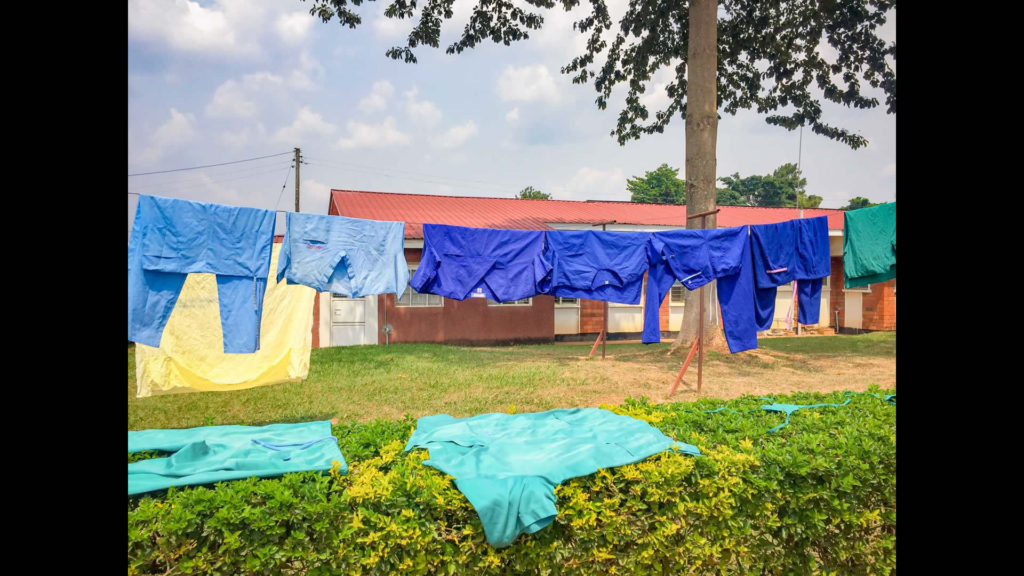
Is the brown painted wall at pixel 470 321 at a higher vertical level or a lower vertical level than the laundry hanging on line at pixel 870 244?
lower

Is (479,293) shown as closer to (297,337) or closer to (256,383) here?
(297,337)

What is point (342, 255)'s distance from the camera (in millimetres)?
5453

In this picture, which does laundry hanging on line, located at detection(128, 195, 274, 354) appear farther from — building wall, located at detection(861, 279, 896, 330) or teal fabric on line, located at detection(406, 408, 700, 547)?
building wall, located at detection(861, 279, 896, 330)

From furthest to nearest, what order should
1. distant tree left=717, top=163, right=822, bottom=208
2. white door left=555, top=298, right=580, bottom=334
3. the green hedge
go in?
distant tree left=717, top=163, right=822, bottom=208 < white door left=555, top=298, right=580, bottom=334 < the green hedge

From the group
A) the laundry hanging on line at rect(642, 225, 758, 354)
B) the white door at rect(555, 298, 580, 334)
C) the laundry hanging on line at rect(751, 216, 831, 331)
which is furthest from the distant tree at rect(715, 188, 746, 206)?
the laundry hanging on line at rect(642, 225, 758, 354)

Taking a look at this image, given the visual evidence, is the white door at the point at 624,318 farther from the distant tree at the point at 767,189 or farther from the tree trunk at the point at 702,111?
the distant tree at the point at 767,189

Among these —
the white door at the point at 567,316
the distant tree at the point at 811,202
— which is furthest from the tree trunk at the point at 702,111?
the distant tree at the point at 811,202

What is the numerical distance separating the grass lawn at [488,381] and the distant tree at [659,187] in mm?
25029

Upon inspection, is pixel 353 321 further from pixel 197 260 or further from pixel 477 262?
pixel 197 260

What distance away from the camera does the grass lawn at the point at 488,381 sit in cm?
698

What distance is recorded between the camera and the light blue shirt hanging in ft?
17.2

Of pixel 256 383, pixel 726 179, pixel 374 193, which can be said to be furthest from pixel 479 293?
pixel 726 179

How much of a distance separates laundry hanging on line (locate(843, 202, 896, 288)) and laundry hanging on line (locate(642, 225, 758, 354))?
1120mm
